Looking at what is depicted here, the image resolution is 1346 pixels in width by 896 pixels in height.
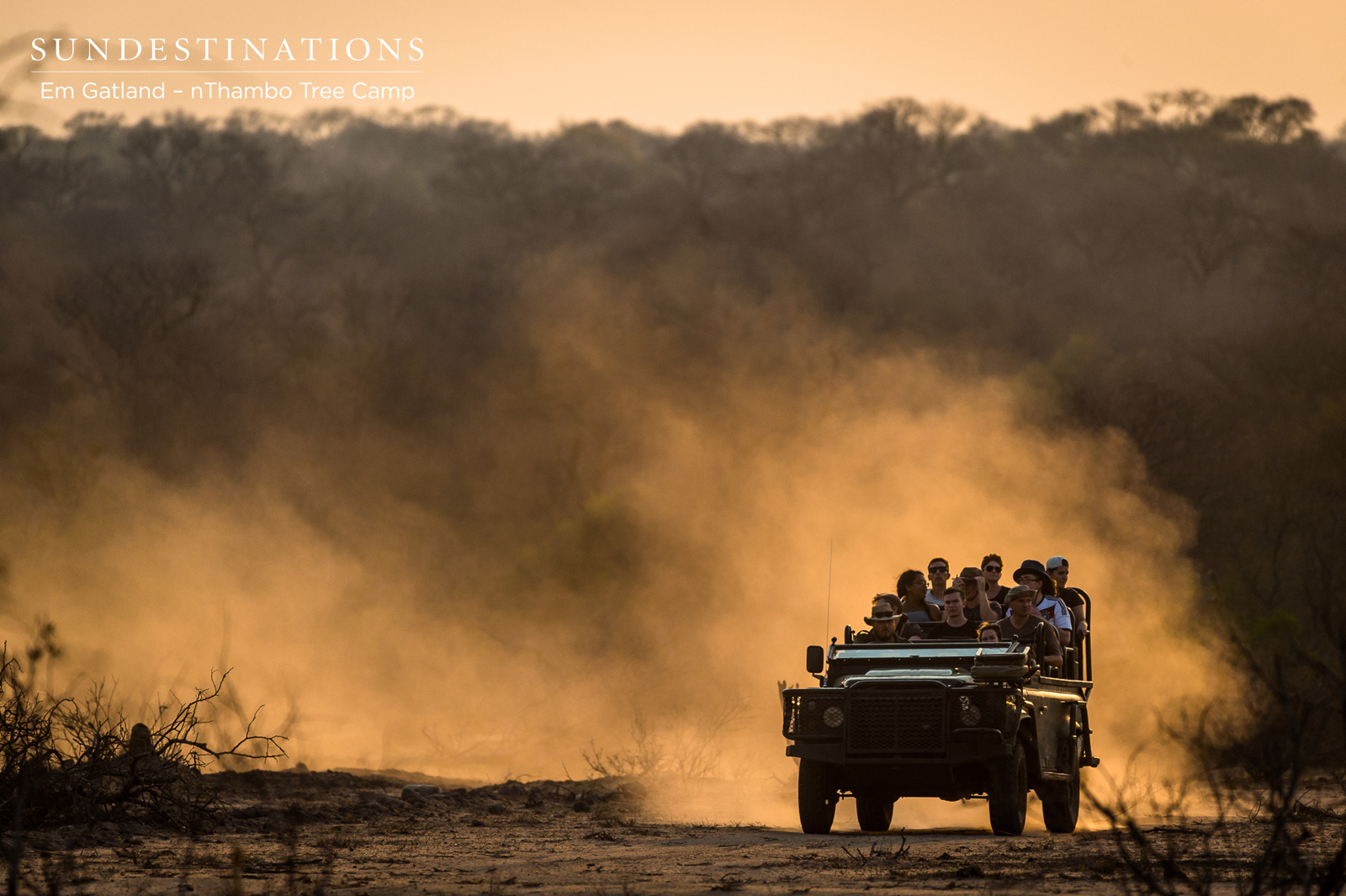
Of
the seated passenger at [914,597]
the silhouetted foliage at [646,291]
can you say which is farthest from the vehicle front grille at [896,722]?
the silhouetted foliage at [646,291]

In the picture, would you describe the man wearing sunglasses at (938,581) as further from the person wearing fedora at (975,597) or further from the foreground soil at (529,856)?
the foreground soil at (529,856)

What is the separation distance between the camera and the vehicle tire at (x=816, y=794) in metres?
13.8

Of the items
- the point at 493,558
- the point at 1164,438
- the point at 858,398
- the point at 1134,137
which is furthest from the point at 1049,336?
the point at 1134,137

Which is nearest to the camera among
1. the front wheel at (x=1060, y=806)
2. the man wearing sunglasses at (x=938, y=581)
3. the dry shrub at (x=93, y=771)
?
the dry shrub at (x=93, y=771)

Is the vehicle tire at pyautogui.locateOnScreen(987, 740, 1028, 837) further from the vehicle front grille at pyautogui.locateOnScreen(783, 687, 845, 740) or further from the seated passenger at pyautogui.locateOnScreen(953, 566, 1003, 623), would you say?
the seated passenger at pyautogui.locateOnScreen(953, 566, 1003, 623)

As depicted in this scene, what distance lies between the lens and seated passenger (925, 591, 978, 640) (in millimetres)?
14891

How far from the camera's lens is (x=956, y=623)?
49.2 feet

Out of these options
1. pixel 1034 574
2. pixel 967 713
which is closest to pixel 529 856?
pixel 967 713

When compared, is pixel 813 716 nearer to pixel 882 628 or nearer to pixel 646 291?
→ pixel 882 628

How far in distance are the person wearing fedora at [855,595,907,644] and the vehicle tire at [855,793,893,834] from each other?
1304 mm

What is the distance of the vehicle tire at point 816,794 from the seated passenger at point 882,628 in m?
1.33

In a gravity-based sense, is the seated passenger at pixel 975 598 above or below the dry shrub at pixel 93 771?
above

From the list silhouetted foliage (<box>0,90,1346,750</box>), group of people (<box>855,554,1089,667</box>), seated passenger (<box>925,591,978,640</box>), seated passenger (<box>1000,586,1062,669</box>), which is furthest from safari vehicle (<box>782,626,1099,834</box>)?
silhouetted foliage (<box>0,90,1346,750</box>)

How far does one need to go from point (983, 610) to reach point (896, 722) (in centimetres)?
212
